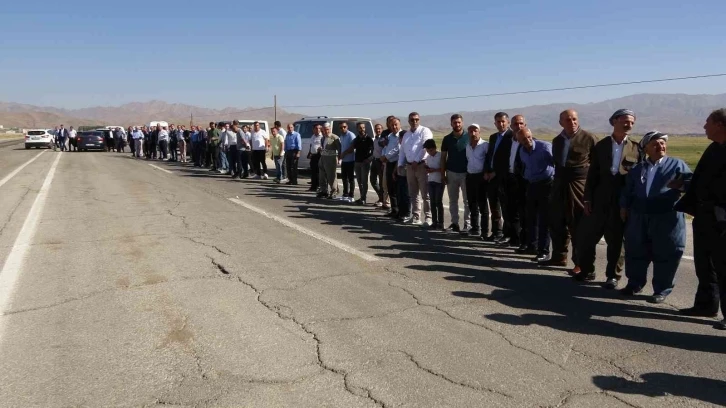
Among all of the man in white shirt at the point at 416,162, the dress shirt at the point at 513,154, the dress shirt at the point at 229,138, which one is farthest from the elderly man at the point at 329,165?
the dress shirt at the point at 513,154

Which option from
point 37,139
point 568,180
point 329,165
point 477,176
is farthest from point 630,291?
point 37,139

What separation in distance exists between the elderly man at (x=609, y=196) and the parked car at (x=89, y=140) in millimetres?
37718

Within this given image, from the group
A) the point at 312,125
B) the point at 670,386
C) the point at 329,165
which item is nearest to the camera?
the point at 670,386

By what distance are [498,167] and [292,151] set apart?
9398 millimetres

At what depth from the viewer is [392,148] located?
37.6ft

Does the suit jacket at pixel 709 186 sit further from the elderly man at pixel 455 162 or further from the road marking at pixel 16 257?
the road marking at pixel 16 257

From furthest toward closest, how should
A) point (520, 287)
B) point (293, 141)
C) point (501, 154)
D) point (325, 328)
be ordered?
point (293, 141)
point (501, 154)
point (520, 287)
point (325, 328)

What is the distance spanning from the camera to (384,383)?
13.0 ft

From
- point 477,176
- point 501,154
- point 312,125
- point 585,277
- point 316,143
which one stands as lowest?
point 585,277

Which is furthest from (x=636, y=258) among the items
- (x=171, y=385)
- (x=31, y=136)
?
(x=31, y=136)

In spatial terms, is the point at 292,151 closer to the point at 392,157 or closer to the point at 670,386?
the point at 392,157

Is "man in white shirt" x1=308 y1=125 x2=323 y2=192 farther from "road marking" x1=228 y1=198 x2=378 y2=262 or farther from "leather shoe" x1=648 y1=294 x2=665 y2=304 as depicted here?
"leather shoe" x1=648 y1=294 x2=665 y2=304

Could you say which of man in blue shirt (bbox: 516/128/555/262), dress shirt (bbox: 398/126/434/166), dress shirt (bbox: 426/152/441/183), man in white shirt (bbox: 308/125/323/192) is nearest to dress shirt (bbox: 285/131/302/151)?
man in white shirt (bbox: 308/125/323/192)

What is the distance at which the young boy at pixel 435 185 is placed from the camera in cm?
1000
